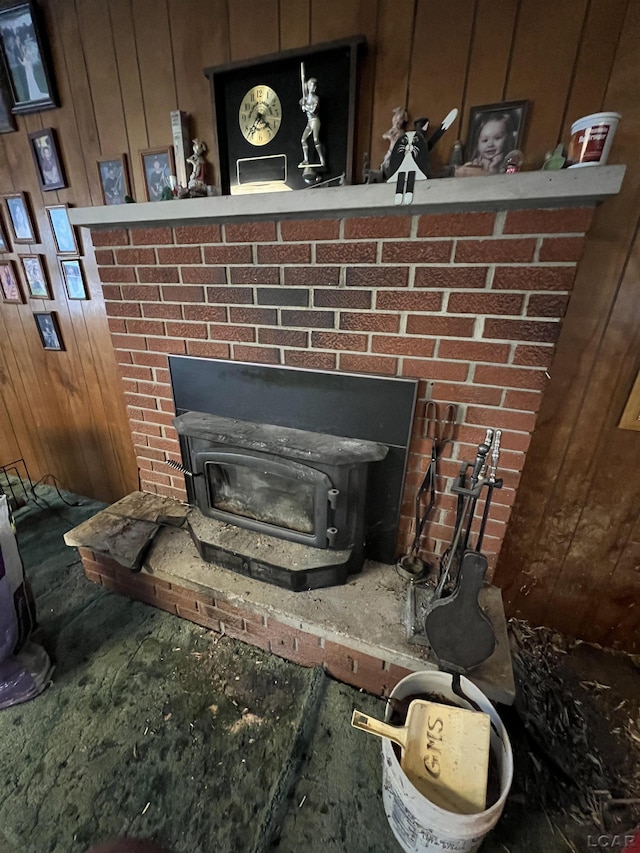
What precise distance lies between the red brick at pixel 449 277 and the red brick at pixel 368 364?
0.81 ft

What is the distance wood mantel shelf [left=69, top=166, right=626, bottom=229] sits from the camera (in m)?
0.84

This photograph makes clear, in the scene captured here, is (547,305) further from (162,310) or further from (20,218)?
(20,218)

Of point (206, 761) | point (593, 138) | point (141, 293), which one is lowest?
point (206, 761)

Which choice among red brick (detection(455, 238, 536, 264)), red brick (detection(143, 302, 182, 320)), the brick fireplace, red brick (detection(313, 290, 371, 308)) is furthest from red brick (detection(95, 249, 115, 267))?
red brick (detection(455, 238, 536, 264))

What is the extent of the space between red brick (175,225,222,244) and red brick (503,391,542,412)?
1101mm

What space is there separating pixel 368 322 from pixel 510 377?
0.47m

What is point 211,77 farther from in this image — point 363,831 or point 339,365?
point 363,831

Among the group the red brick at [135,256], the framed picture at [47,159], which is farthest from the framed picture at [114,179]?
the red brick at [135,256]

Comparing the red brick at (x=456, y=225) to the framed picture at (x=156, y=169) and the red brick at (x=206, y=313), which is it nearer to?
the red brick at (x=206, y=313)

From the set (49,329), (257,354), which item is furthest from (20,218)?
(257,354)

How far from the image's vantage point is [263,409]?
1382mm

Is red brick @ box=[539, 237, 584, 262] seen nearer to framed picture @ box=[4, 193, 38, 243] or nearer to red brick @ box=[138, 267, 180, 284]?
red brick @ box=[138, 267, 180, 284]

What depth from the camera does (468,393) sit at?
1137 mm

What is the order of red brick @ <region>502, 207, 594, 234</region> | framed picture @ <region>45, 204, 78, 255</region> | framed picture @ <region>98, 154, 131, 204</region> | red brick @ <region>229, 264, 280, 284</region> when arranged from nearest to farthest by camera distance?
red brick @ <region>502, 207, 594, 234</region> < red brick @ <region>229, 264, 280, 284</region> < framed picture @ <region>98, 154, 131, 204</region> < framed picture @ <region>45, 204, 78, 255</region>
